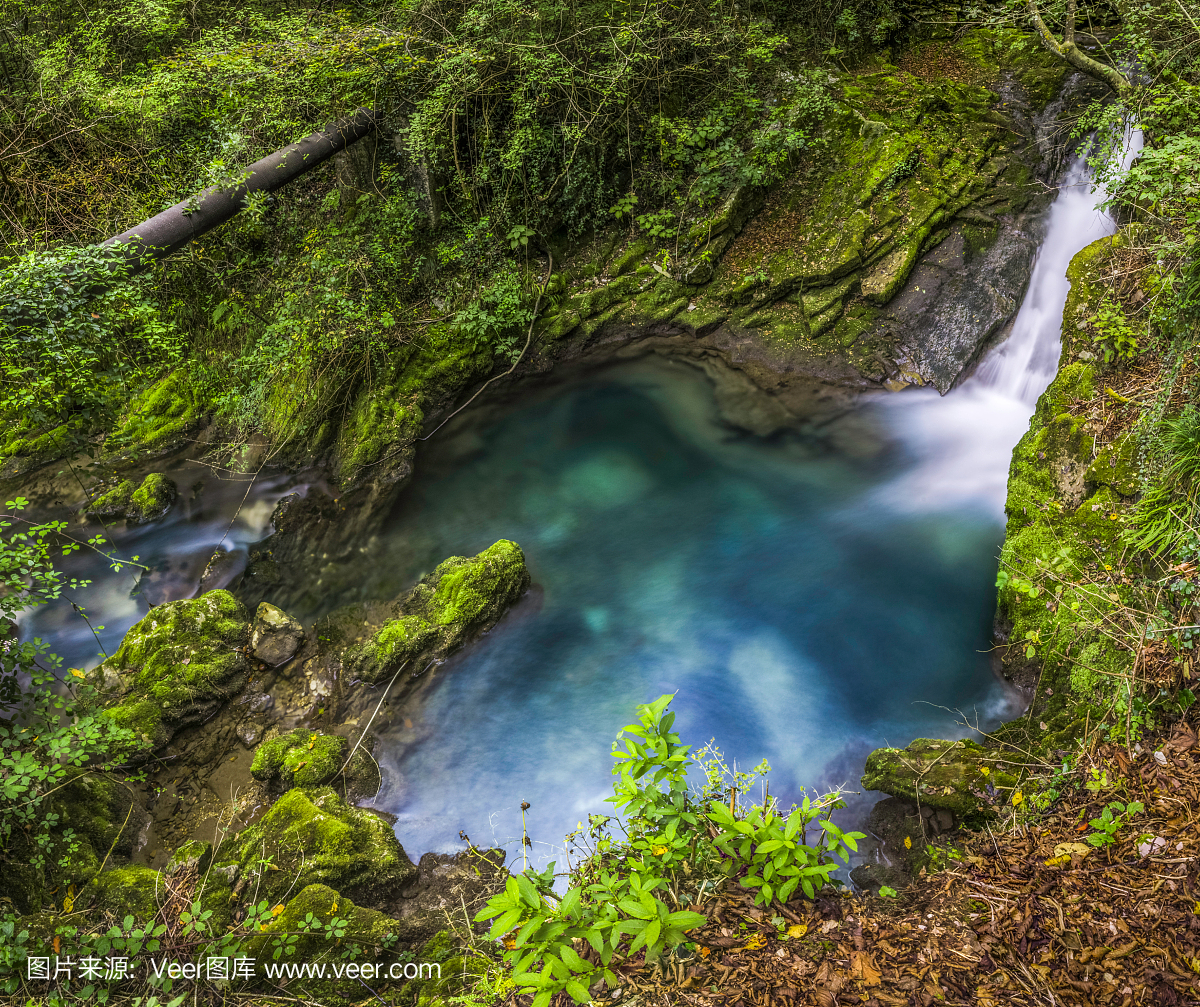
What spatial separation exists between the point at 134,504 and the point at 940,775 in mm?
9250

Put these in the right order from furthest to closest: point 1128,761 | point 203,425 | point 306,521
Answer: point 203,425 → point 306,521 → point 1128,761

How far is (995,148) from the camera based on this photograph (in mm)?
8109

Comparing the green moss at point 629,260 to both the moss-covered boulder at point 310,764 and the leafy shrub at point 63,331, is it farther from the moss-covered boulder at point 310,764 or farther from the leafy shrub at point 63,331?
the moss-covered boulder at point 310,764

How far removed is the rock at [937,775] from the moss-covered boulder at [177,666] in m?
5.74

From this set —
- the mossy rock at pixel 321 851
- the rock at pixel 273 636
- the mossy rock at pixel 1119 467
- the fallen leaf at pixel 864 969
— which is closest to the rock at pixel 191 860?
the mossy rock at pixel 321 851

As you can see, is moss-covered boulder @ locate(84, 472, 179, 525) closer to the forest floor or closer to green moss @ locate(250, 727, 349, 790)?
green moss @ locate(250, 727, 349, 790)

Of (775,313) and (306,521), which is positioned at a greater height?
(775,313)

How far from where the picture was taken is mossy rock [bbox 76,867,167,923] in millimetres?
3834

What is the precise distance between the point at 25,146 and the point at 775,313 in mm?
10204

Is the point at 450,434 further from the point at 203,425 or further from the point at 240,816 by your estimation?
the point at 240,816

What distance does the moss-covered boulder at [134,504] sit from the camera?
25.5 ft

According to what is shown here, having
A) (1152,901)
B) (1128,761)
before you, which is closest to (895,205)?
(1128,761)

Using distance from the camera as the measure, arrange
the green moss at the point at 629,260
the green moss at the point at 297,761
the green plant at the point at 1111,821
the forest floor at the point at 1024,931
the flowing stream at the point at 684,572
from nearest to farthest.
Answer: the forest floor at the point at 1024,931
the green plant at the point at 1111,821
the green moss at the point at 297,761
the flowing stream at the point at 684,572
the green moss at the point at 629,260

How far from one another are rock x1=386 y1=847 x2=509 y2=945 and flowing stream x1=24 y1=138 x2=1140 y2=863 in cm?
22
